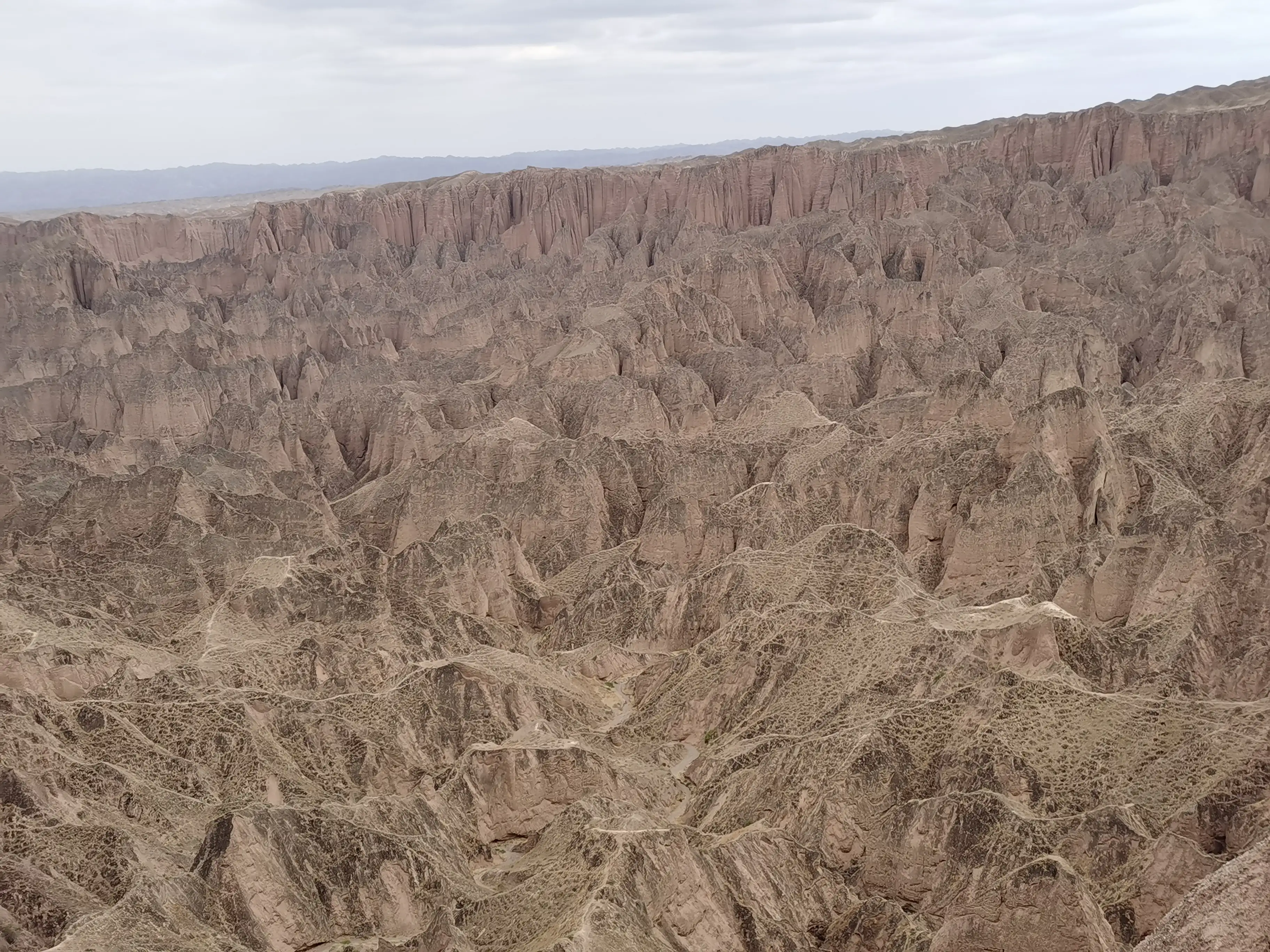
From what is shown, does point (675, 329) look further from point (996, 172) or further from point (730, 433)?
point (996, 172)

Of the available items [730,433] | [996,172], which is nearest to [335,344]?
[730,433]

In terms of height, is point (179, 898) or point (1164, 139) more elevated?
point (1164, 139)

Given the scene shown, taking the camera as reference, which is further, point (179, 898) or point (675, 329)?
point (675, 329)

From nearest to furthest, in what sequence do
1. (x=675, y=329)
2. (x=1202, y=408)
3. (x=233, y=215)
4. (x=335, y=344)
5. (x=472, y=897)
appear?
(x=472, y=897), (x=1202, y=408), (x=675, y=329), (x=335, y=344), (x=233, y=215)

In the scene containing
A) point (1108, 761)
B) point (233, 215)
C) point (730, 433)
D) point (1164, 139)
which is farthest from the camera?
point (233, 215)

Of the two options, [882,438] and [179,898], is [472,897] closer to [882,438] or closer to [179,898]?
[179,898]

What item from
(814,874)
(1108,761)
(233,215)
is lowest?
(814,874)
